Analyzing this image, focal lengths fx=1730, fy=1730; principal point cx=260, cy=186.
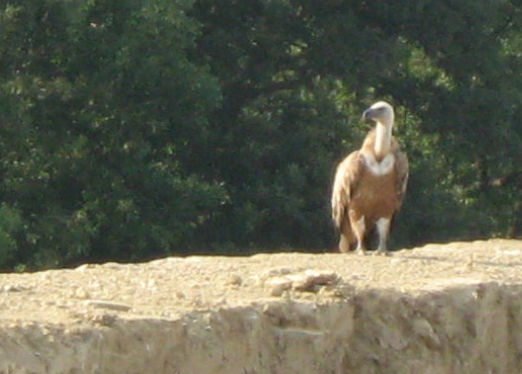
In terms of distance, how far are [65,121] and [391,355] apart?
1038 centimetres

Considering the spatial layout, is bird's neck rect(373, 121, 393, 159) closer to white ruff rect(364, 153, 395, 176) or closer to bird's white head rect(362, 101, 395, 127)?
white ruff rect(364, 153, 395, 176)

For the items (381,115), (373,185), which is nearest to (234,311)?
(373,185)

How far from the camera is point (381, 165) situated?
1328cm

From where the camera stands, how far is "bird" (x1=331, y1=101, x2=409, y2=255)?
13273 mm

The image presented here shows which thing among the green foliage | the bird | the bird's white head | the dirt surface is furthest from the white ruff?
the green foliage

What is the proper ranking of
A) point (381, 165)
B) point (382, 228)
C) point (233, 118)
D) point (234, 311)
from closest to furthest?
point (234, 311)
point (381, 165)
point (382, 228)
point (233, 118)

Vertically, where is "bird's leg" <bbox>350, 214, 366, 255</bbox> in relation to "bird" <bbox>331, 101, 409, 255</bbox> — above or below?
below

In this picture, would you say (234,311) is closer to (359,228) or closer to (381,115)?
(359,228)

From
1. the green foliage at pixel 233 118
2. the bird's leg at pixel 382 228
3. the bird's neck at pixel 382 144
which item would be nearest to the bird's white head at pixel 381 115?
the bird's neck at pixel 382 144

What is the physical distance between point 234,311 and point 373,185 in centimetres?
480

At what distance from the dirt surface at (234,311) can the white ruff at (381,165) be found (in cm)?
186

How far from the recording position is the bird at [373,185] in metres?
13.3

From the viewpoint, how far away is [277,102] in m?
22.2

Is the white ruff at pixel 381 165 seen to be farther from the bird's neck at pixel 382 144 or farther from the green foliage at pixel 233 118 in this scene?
the green foliage at pixel 233 118
